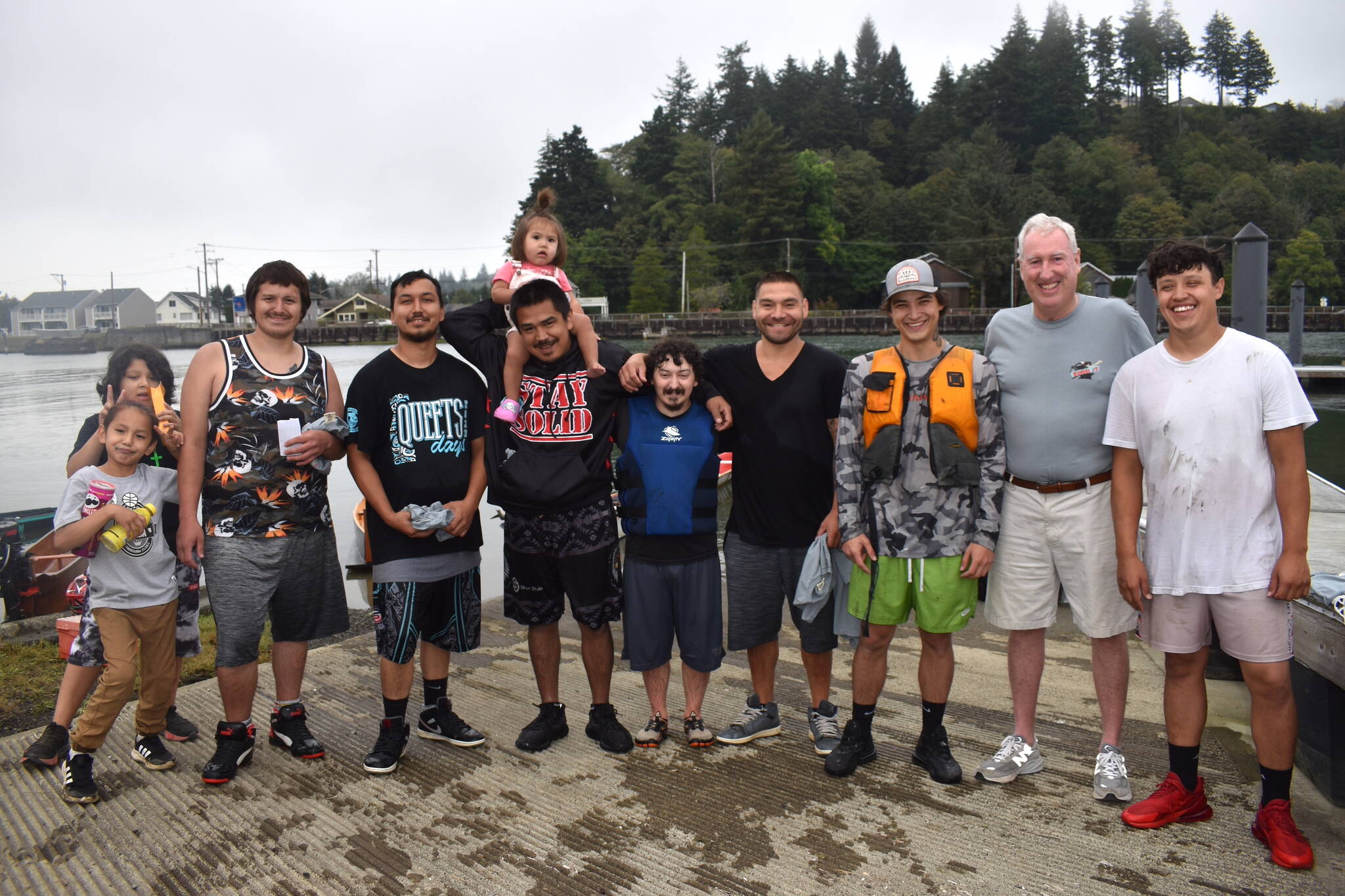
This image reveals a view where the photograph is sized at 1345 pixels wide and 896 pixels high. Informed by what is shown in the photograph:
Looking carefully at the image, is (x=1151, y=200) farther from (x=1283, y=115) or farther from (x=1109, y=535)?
(x=1109, y=535)

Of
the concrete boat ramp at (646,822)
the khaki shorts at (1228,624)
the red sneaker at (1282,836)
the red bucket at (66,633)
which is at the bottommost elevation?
the concrete boat ramp at (646,822)

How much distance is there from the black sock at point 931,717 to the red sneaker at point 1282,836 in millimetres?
953

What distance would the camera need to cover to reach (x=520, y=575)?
11.0ft

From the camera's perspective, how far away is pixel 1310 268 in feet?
174

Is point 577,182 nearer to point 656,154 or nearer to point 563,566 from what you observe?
point 656,154

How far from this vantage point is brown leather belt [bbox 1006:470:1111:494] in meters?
2.91

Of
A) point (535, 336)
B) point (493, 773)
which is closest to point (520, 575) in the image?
point (493, 773)

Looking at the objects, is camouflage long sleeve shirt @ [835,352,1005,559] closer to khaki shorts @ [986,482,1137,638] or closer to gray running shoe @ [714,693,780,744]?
khaki shorts @ [986,482,1137,638]

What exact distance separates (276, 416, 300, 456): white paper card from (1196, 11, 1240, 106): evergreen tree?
125808 millimetres

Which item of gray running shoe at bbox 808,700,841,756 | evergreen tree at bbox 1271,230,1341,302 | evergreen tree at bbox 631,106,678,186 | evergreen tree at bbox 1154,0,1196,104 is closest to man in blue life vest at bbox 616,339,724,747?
gray running shoe at bbox 808,700,841,756

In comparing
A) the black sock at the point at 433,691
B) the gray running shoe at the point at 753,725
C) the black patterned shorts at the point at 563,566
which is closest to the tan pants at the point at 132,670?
the black sock at the point at 433,691

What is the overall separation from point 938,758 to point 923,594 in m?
0.58

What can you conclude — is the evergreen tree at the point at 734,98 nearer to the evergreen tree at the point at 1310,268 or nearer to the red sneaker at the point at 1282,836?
the evergreen tree at the point at 1310,268

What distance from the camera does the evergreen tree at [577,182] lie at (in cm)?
6606
